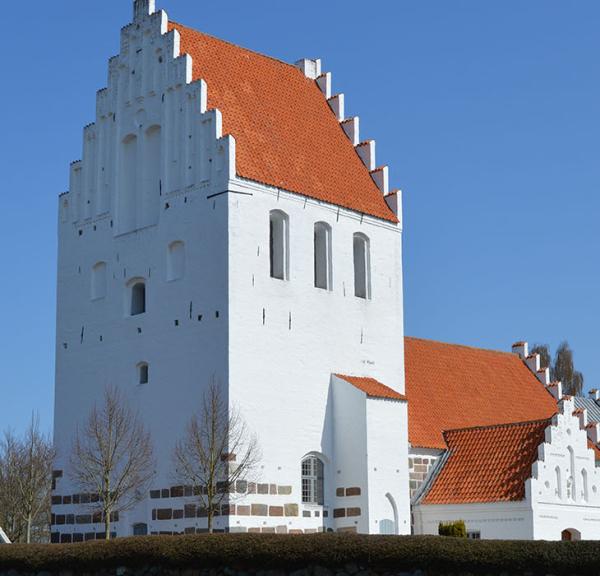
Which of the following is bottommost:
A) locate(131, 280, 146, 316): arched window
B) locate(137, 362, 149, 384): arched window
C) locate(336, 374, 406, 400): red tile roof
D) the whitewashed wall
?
the whitewashed wall

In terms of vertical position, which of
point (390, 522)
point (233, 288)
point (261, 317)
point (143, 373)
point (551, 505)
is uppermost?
point (233, 288)

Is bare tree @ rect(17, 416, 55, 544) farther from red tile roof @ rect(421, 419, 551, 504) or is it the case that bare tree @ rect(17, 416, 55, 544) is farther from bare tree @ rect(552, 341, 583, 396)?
bare tree @ rect(552, 341, 583, 396)

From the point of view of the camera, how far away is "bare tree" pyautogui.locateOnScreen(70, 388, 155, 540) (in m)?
28.9

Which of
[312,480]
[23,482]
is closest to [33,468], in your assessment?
[23,482]

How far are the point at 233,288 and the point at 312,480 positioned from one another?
17.0 ft

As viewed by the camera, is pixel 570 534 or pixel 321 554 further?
pixel 570 534

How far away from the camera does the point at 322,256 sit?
31266mm

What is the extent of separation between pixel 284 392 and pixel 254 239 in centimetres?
373

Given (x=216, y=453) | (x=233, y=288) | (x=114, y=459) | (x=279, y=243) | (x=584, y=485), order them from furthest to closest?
(x=584, y=485) < (x=279, y=243) < (x=114, y=459) < (x=233, y=288) < (x=216, y=453)

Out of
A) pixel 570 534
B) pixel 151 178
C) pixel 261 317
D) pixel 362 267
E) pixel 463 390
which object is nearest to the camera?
pixel 261 317

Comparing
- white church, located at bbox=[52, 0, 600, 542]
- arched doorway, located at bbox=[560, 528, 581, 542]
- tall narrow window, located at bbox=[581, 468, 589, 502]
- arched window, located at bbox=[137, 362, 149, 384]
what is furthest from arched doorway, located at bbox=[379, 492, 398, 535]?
arched window, located at bbox=[137, 362, 149, 384]

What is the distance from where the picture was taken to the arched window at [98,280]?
3169 cm

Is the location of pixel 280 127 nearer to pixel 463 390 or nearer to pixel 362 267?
pixel 362 267

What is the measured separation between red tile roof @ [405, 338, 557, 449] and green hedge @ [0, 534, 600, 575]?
12.5 metres
